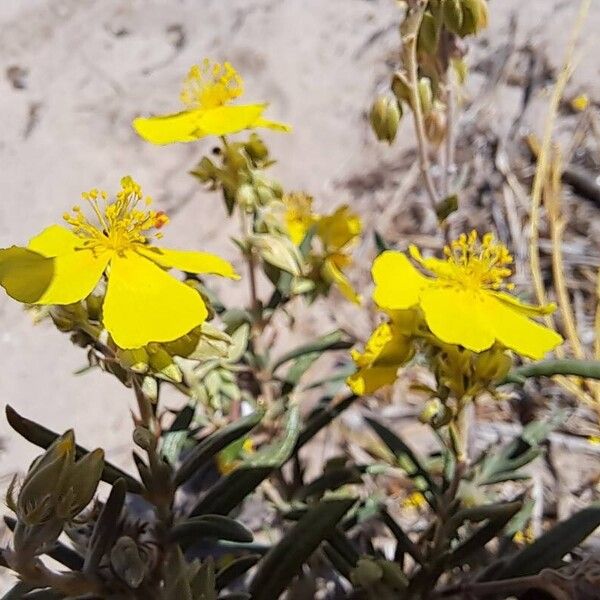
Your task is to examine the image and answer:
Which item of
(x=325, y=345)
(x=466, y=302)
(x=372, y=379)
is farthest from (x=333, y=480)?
(x=466, y=302)

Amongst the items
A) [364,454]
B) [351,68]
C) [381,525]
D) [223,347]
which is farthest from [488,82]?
[223,347]

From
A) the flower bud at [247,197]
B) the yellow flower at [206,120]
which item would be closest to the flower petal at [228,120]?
the yellow flower at [206,120]

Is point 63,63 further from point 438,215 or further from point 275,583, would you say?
Answer: point 275,583

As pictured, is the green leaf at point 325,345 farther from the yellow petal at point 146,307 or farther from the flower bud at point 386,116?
the yellow petal at point 146,307

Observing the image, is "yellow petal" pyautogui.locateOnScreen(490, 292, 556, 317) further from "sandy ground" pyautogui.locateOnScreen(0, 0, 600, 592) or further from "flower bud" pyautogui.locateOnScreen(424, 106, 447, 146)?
"sandy ground" pyautogui.locateOnScreen(0, 0, 600, 592)

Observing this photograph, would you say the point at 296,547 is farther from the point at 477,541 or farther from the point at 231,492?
the point at 477,541

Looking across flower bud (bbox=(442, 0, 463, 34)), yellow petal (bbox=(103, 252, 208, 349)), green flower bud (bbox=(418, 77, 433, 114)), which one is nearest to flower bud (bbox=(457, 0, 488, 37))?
flower bud (bbox=(442, 0, 463, 34))
